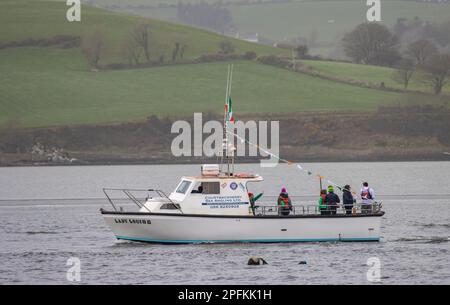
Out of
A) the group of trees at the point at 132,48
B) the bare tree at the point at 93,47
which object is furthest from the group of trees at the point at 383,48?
the bare tree at the point at 93,47

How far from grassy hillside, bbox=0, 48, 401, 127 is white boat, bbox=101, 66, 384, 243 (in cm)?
7881

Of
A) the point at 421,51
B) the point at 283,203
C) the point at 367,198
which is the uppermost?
the point at 421,51

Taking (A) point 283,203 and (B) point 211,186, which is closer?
(B) point 211,186

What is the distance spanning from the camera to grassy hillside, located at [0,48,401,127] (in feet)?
407

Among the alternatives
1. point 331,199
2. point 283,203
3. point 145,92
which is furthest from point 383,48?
point 283,203

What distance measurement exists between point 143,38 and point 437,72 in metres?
44.9

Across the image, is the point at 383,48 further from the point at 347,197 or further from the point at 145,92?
the point at 347,197

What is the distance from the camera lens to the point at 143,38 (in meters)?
152

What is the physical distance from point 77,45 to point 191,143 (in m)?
40.3

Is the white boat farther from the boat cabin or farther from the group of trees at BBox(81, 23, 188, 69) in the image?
the group of trees at BBox(81, 23, 188, 69)

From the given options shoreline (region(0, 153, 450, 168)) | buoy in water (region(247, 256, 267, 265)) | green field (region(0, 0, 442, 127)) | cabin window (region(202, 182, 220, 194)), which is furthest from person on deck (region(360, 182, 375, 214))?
green field (region(0, 0, 442, 127))

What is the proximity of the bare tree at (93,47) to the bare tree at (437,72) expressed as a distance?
151 ft

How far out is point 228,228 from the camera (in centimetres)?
4144
